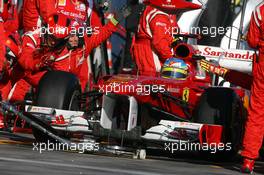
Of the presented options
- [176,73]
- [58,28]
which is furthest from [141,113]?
[58,28]

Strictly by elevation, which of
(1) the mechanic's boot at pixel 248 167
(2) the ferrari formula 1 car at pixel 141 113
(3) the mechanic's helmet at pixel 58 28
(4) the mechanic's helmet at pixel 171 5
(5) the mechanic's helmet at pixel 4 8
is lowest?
(1) the mechanic's boot at pixel 248 167

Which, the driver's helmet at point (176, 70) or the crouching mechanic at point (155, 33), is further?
the crouching mechanic at point (155, 33)

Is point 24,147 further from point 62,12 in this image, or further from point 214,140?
point 62,12

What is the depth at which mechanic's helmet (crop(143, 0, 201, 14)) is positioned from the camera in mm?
14500

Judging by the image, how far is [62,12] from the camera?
15008 mm

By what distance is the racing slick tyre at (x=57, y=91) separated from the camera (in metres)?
11.6

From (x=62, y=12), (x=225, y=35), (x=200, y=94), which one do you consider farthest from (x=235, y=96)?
(x=225, y=35)

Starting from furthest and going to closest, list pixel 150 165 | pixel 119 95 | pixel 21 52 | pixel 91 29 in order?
pixel 91 29 → pixel 21 52 → pixel 119 95 → pixel 150 165

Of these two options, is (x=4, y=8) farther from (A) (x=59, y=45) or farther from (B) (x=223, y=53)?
(B) (x=223, y=53)

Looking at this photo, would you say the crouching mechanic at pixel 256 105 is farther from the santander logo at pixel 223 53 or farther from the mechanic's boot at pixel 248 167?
the santander logo at pixel 223 53

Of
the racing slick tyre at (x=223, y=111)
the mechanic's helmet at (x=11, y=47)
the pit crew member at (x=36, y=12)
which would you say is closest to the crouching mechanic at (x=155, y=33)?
Answer: the pit crew member at (x=36, y=12)

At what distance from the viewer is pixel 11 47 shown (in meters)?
13.1

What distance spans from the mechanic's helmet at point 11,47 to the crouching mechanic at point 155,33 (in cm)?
180

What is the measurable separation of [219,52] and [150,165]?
3774mm
